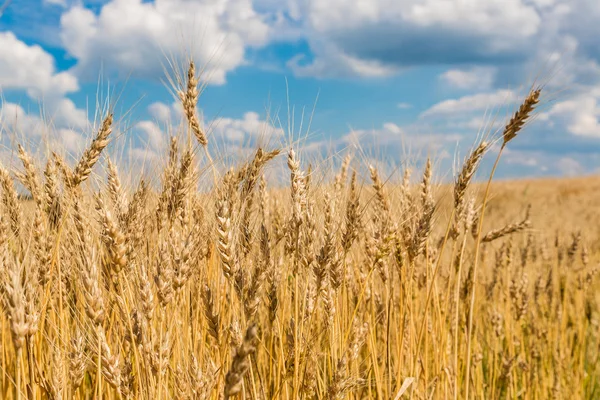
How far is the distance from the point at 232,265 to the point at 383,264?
91 cm

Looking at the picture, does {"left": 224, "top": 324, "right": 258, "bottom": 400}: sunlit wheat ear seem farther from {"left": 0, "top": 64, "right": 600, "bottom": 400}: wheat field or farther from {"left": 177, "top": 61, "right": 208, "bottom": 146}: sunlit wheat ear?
{"left": 177, "top": 61, "right": 208, "bottom": 146}: sunlit wheat ear

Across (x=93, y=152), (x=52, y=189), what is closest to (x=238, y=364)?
(x=93, y=152)

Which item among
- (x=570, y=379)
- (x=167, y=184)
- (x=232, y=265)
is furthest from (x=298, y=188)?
(x=570, y=379)

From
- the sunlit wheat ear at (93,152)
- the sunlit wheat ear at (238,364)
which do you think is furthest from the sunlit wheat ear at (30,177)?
the sunlit wheat ear at (238,364)

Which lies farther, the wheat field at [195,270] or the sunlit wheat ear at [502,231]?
the sunlit wheat ear at [502,231]

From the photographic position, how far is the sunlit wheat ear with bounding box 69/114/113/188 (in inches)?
82.0

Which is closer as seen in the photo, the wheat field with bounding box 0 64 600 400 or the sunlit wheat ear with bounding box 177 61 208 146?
the wheat field with bounding box 0 64 600 400

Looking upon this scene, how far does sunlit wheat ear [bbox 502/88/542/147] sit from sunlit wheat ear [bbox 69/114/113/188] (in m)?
1.61

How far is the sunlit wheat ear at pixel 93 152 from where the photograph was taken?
6.83 ft

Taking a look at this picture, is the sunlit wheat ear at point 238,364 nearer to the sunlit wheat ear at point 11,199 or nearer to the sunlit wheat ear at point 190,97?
the sunlit wheat ear at point 11,199

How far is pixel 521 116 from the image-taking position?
2031 millimetres

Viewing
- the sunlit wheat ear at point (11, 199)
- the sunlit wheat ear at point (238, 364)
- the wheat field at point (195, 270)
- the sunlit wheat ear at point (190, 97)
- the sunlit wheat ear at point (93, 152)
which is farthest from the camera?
the sunlit wheat ear at point (190, 97)

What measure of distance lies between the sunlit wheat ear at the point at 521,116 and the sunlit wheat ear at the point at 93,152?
161 cm

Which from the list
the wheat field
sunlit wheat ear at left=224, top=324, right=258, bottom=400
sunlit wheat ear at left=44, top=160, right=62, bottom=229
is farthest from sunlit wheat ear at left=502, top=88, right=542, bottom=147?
sunlit wheat ear at left=44, top=160, right=62, bottom=229
